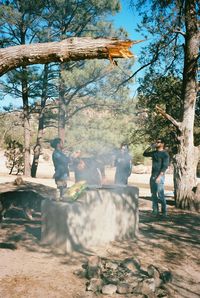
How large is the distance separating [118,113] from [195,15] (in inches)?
482

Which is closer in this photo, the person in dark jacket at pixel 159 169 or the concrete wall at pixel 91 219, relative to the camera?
the concrete wall at pixel 91 219

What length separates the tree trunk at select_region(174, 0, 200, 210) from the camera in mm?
10516

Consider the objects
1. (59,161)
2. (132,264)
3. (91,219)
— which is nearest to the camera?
(132,264)

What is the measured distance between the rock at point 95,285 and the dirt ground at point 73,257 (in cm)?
8

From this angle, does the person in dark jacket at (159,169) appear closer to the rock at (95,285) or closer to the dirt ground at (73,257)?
the dirt ground at (73,257)

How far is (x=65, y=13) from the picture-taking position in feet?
70.4

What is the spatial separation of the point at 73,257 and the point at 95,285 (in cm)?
143

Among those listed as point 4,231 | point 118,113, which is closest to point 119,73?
point 118,113

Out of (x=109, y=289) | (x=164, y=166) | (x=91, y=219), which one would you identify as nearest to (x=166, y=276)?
(x=109, y=289)

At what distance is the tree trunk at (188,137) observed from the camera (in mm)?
10516

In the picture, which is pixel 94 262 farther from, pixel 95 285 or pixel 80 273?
pixel 95 285

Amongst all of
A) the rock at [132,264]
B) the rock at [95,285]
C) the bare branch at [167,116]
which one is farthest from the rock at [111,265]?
the bare branch at [167,116]

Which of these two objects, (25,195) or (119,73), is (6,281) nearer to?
(25,195)

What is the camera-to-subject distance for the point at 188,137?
10.6 metres
